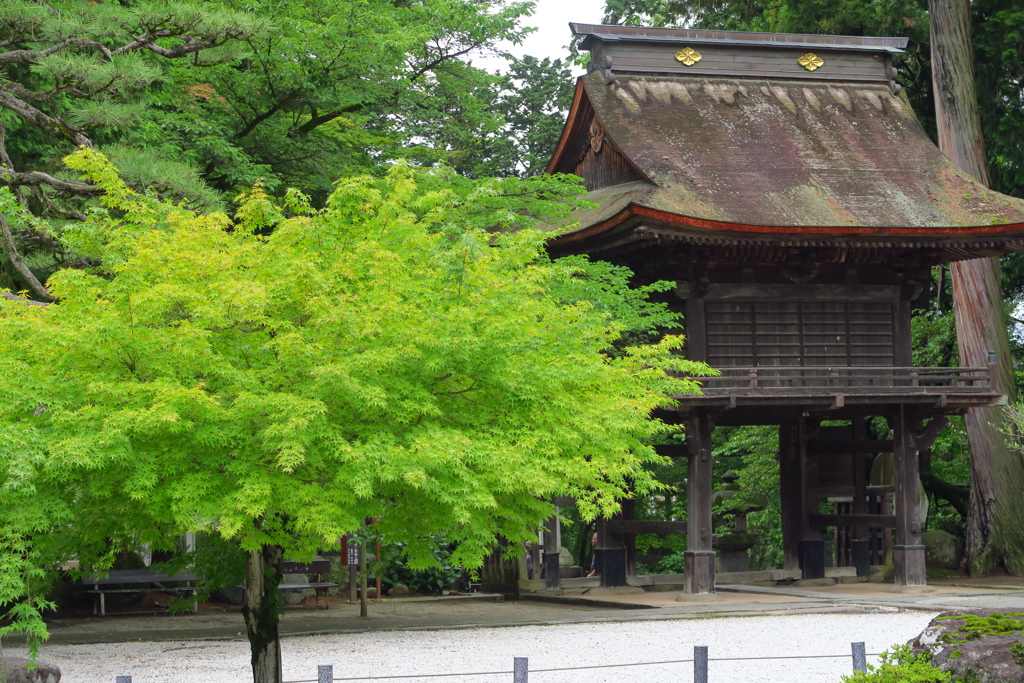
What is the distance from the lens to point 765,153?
23078 millimetres

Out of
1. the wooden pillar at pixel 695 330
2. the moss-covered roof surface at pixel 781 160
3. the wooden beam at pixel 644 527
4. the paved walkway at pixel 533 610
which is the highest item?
the moss-covered roof surface at pixel 781 160

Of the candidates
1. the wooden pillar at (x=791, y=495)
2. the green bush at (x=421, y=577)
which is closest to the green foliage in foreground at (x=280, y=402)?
the green bush at (x=421, y=577)

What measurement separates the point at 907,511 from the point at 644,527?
4833 mm

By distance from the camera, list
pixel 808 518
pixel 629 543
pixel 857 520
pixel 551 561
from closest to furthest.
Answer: pixel 551 561 → pixel 857 520 → pixel 629 543 → pixel 808 518

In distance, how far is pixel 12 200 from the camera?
14.5 metres

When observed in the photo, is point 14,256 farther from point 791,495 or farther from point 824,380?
point 791,495

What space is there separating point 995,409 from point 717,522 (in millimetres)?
6578

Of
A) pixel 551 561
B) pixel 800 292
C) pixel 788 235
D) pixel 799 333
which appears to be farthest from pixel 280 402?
pixel 551 561

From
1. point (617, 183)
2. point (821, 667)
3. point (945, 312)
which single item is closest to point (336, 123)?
point (617, 183)

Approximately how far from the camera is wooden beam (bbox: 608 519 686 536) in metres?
21.7

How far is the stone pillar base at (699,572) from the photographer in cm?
2070

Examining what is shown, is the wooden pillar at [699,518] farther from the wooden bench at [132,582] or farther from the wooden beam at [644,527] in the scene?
the wooden bench at [132,582]

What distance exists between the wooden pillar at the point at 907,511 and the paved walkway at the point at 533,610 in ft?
1.27

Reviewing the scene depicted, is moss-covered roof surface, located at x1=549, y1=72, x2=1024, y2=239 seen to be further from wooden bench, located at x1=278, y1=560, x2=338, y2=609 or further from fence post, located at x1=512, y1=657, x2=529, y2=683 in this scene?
fence post, located at x1=512, y1=657, x2=529, y2=683
